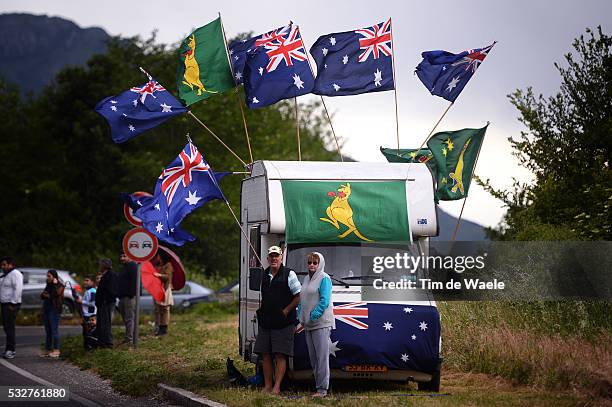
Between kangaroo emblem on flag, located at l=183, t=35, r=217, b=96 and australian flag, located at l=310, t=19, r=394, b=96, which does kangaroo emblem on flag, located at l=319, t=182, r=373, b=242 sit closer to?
australian flag, located at l=310, t=19, r=394, b=96

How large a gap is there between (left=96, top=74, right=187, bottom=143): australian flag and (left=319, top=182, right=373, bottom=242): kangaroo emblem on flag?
4.56 m

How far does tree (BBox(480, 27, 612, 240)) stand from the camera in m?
21.0

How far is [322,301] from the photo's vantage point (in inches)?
545

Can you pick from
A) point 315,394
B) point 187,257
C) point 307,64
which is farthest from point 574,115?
point 187,257

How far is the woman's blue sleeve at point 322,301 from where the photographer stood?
13836mm

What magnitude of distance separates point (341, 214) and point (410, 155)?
172 inches

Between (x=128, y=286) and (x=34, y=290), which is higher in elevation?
(x=34, y=290)

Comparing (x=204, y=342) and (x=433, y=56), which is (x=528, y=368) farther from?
(x=204, y=342)

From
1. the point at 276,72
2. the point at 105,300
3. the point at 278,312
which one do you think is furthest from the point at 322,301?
the point at 105,300

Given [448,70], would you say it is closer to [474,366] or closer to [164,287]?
[474,366]

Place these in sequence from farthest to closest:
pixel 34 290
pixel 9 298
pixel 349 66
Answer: pixel 34 290 → pixel 9 298 → pixel 349 66

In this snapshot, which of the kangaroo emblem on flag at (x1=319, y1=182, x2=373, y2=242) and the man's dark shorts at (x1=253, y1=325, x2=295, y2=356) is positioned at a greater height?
the kangaroo emblem on flag at (x1=319, y1=182, x2=373, y2=242)

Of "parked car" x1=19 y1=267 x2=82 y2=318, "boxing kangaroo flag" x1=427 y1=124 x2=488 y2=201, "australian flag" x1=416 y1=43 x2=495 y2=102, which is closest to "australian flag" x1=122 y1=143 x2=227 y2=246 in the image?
"boxing kangaroo flag" x1=427 y1=124 x2=488 y2=201

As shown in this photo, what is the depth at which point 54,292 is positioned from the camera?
22.1 meters
